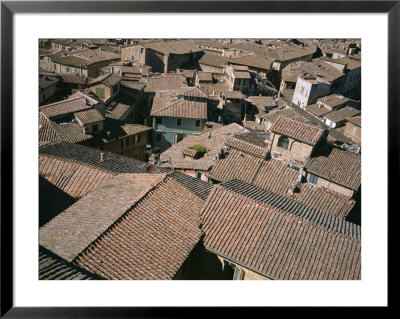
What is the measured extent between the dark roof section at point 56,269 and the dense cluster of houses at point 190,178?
0.10 feet

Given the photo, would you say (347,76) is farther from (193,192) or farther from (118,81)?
(193,192)

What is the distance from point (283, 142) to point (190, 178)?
801 cm

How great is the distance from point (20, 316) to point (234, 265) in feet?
16.6

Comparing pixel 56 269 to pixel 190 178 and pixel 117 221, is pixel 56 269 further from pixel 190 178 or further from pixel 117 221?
pixel 190 178

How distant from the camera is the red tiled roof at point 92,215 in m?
7.02

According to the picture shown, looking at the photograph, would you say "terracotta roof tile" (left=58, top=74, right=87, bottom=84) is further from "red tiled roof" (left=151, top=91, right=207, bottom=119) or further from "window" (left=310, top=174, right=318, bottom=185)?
"window" (left=310, top=174, right=318, bottom=185)

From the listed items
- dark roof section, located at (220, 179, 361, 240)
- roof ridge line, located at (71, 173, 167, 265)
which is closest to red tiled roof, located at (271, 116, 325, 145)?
dark roof section, located at (220, 179, 361, 240)

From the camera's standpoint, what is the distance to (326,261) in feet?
25.2

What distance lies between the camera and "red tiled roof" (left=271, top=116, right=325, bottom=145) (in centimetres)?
1722

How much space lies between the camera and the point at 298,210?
962 centimetres

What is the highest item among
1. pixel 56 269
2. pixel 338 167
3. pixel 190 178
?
pixel 56 269

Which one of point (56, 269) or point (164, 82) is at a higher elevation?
Result: point (164, 82)
